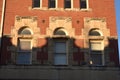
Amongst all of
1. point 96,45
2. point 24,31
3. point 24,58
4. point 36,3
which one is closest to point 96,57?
point 96,45

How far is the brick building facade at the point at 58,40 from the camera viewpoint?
24.1 m

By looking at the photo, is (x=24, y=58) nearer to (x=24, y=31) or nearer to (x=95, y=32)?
(x=24, y=31)

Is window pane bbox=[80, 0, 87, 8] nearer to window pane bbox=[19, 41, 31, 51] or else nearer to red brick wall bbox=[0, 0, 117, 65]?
red brick wall bbox=[0, 0, 117, 65]

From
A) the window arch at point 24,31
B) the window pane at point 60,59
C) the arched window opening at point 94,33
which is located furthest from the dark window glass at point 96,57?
the window arch at point 24,31

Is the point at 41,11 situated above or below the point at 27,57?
above

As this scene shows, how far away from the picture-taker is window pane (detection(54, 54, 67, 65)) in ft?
80.8

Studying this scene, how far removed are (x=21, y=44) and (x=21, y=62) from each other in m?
1.43

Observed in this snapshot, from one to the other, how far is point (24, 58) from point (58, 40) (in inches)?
113

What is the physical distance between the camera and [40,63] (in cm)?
2431

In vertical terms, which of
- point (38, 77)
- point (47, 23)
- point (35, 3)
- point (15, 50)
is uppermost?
point (35, 3)

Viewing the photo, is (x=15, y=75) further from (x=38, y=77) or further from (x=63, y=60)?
(x=63, y=60)

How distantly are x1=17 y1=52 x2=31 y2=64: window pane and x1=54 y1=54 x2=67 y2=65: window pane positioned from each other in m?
1.97

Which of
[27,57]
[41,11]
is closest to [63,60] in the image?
[27,57]

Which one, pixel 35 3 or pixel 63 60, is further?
pixel 35 3
